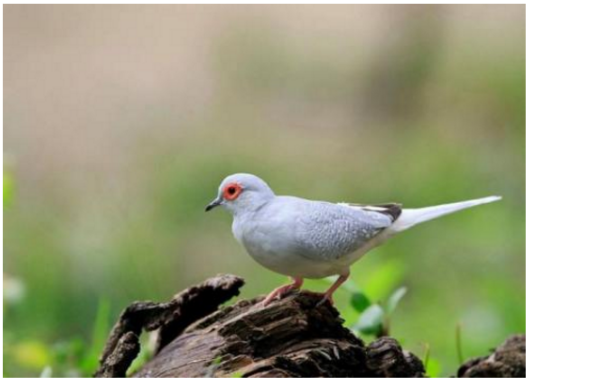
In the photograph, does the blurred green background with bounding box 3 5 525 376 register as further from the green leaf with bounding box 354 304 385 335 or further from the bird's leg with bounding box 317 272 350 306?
the bird's leg with bounding box 317 272 350 306

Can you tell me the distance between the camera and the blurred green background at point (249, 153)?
3482 millimetres

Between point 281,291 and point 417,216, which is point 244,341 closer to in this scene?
point 281,291

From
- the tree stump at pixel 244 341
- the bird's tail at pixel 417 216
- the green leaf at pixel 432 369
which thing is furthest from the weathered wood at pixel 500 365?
the bird's tail at pixel 417 216

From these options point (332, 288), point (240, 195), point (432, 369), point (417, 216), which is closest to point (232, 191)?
point (240, 195)

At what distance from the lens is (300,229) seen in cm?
256

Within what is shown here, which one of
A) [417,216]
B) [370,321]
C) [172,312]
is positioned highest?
[417,216]

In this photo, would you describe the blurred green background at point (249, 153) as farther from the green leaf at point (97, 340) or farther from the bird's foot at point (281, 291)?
the bird's foot at point (281, 291)

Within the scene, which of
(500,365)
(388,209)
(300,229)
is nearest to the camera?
(300,229)

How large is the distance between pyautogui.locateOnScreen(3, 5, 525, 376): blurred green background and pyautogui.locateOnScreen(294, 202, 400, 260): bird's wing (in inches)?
29.1

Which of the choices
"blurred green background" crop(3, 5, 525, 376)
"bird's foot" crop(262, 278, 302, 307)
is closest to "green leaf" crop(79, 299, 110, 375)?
"blurred green background" crop(3, 5, 525, 376)

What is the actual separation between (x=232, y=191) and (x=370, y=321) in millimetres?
553

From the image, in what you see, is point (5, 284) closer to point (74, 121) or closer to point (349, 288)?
point (74, 121)

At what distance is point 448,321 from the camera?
363cm

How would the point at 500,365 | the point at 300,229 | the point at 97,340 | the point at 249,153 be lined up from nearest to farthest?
the point at 300,229 → the point at 500,365 → the point at 97,340 → the point at 249,153
